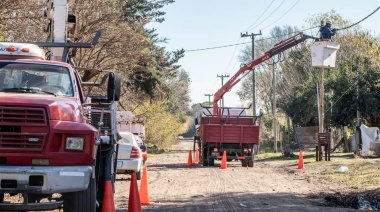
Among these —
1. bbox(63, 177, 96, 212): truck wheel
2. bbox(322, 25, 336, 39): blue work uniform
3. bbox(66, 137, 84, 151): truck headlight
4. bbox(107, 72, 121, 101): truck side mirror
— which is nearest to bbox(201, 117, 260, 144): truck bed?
bbox(322, 25, 336, 39): blue work uniform

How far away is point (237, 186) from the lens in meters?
17.4

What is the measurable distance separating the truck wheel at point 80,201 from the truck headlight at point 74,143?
0.68 meters

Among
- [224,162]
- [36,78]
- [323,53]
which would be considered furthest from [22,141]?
[323,53]

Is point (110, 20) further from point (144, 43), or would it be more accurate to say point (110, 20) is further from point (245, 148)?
A: point (245, 148)

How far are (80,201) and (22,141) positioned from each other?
3.83 feet

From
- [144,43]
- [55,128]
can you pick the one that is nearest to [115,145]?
[55,128]

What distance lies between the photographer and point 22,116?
7785 millimetres

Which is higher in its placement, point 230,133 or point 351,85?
point 351,85

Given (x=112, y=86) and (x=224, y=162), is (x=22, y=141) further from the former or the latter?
(x=224, y=162)

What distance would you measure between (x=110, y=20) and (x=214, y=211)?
18581mm

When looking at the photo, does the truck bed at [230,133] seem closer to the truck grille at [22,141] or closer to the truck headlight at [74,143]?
the truck headlight at [74,143]

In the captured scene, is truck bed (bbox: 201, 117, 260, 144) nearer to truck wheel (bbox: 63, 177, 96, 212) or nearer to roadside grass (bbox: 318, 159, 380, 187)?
roadside grass (bbox: 318, 159, 380, 187)

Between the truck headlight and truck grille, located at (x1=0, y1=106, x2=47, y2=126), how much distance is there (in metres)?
0.40

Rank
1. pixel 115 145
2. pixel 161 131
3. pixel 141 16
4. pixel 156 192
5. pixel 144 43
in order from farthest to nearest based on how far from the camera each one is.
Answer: pixel 161 131 → pixel 141 16 → pixel 144 43 → pixel 156 192 → pixel 115 145
